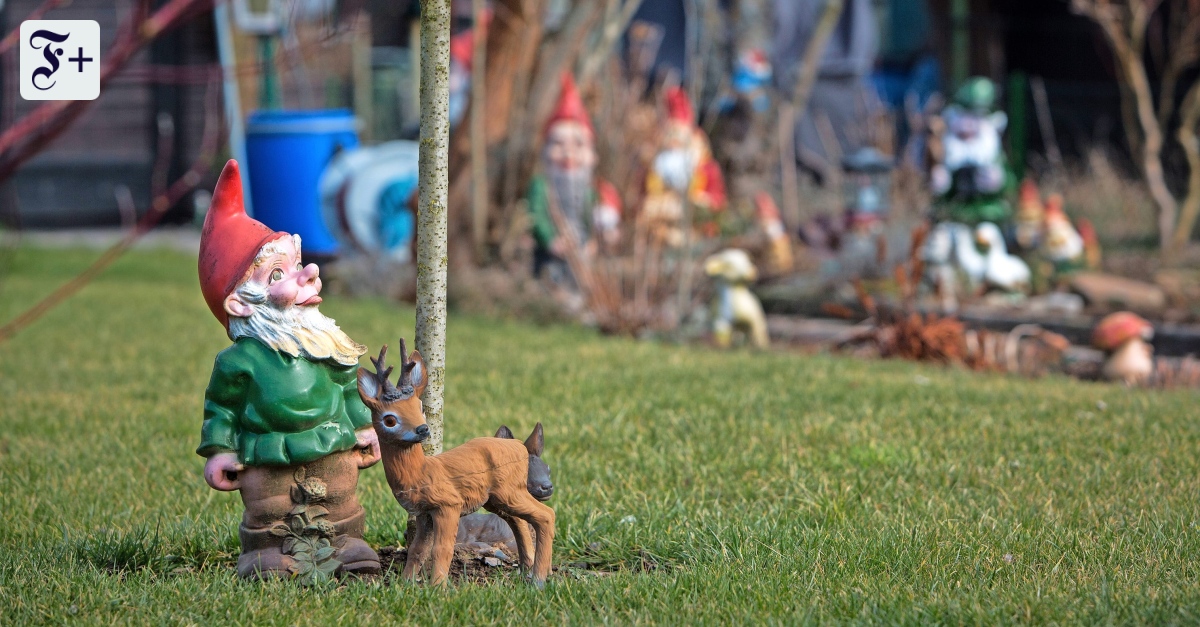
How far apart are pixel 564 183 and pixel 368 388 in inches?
214

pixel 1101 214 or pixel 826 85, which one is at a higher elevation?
pixel 826 85

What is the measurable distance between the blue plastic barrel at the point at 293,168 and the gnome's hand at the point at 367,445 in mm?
7120

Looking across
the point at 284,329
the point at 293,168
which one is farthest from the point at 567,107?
the point at 284,329

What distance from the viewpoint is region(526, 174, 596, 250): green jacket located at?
786 centimetres

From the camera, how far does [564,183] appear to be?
7969 mm

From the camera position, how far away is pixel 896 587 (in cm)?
274

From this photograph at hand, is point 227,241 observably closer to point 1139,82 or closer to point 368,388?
point 368,388

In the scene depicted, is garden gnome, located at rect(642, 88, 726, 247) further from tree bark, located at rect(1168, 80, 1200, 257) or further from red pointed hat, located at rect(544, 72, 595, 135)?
tree bark, located at rect(1168, 80, 1200, 257)

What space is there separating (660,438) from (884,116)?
7206mm

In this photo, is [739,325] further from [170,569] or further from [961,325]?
[170,569]

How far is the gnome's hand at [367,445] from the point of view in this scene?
286 cm

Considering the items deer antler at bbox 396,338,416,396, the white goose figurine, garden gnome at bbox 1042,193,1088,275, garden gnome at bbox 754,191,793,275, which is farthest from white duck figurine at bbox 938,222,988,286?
deer antler at bbox 396,338,416,396

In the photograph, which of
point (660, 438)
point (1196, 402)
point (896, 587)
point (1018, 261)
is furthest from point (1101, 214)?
point (896, 587)

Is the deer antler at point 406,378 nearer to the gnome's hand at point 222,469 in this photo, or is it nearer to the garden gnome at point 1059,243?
the gnome's hand at point 222,469
